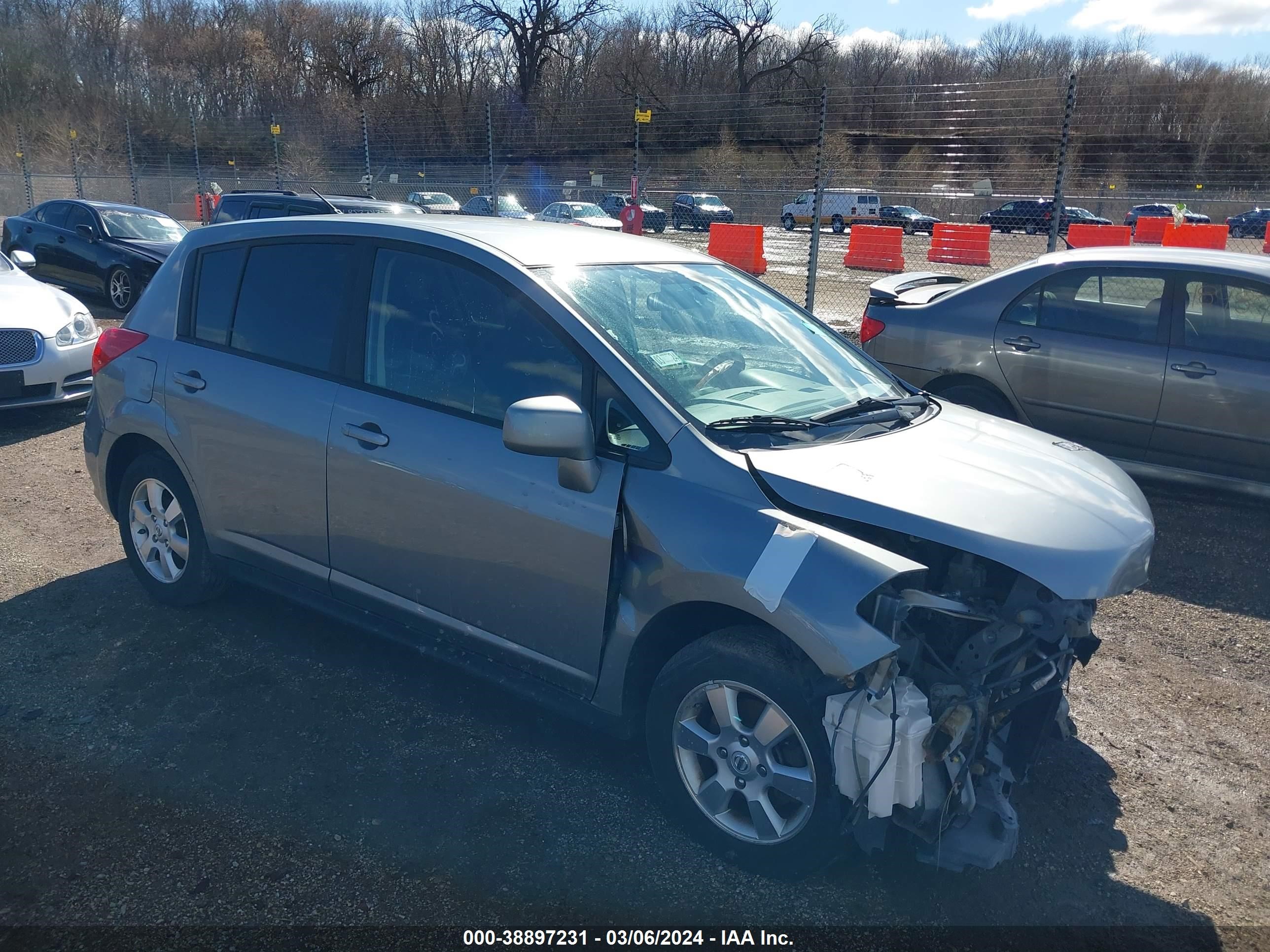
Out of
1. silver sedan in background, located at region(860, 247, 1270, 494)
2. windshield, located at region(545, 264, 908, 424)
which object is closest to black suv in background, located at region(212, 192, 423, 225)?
silver sedan in background, located at region(860, 247, 1270, 494)

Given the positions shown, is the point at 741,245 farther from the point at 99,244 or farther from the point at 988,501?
the point at 988,501

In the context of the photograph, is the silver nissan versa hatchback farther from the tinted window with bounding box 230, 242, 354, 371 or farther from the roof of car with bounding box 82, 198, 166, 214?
the roof of car with bounding box 82, 198, 166, 214

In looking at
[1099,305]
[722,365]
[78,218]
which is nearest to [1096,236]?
[1099,305]

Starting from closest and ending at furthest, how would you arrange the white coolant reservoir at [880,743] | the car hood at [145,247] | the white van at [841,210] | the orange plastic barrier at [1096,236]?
the white coolant reservoir at [880,743]
the car hood at [145,247]
the orange plastic barrier at [1096,236]
the white van at [841,210]

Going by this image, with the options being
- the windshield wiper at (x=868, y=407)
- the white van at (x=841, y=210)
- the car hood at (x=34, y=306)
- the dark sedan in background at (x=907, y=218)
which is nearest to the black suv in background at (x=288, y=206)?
the car hood at (x=34, y=306)

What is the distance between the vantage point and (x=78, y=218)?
13367mm

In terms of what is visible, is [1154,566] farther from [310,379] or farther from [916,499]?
[310,379]

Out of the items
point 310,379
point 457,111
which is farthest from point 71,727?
point 457,111

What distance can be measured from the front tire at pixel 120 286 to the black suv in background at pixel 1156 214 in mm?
28292

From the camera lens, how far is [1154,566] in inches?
205

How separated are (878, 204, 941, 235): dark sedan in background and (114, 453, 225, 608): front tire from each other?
93.4ft

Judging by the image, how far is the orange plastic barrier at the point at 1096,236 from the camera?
1820cm

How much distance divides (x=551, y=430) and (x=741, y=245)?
1405 centimetres

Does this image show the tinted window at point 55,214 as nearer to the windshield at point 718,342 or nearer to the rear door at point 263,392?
the rear door at point 263,392
